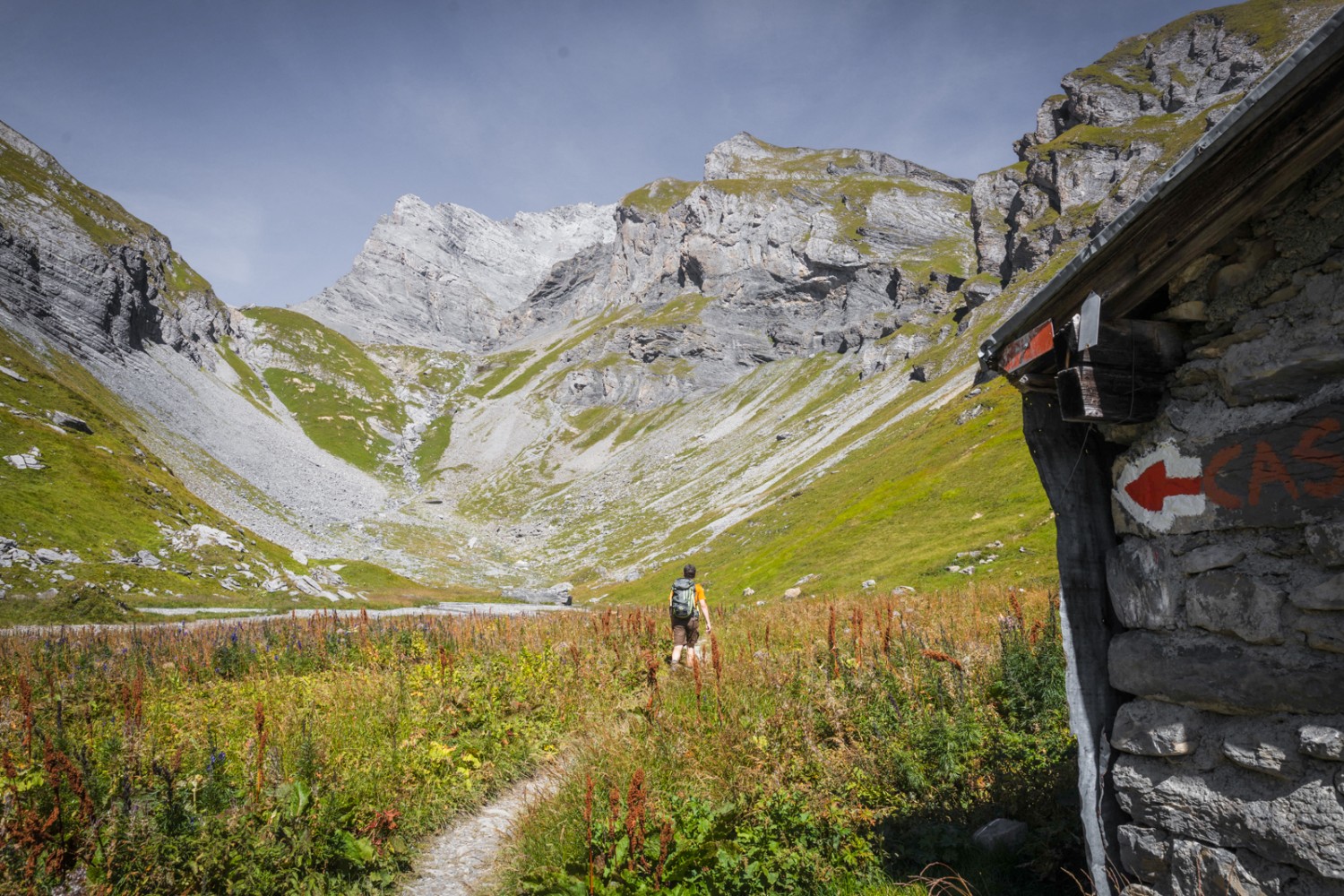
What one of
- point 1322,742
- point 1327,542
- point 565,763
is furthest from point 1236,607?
point 565,763

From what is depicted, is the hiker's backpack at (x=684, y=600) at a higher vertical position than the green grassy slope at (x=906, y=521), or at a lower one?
lower

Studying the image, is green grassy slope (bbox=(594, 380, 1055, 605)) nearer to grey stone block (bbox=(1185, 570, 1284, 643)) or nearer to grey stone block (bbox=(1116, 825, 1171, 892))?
grey stone block (bbox=(1116, 825, 1171, 892))

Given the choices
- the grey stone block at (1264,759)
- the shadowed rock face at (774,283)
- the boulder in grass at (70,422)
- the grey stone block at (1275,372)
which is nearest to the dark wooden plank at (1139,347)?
the grey stone block at (1275,372)

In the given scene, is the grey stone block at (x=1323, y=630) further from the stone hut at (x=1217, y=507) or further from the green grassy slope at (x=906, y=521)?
the green grassy slope at (x=906, y=521)

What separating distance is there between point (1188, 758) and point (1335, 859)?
2.51 feet

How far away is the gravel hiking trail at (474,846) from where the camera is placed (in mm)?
6016

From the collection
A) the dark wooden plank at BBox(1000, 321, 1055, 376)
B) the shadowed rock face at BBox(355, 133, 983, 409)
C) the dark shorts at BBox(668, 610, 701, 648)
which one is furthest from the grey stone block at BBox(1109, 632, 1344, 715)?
the shadowed rock face at BBox(355, 133, 983, 409)

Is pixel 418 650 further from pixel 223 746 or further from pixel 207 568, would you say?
pixel 207 568

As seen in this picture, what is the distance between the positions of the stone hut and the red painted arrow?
0.01 metres

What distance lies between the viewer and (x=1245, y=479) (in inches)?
155

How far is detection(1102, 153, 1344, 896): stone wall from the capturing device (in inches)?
138

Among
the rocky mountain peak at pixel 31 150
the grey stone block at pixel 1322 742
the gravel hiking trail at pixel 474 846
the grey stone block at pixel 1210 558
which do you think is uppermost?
the rocky mountain peak at pixel 31 150

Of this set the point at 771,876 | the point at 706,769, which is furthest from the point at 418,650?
the point at 771,876

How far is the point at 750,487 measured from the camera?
7069 cm
